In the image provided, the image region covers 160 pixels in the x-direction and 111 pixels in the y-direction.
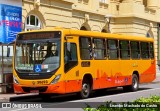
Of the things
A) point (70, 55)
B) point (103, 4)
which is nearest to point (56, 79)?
point (70, 55)

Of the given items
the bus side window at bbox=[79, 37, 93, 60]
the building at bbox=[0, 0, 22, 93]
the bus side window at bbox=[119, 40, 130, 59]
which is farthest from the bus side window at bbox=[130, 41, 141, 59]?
the building at bbox=[0, 0, 22, 93]

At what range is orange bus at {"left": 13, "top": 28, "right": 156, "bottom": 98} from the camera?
59.5 ft

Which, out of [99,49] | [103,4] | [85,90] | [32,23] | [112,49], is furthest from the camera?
[103,4]

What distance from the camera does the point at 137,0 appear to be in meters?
44.7

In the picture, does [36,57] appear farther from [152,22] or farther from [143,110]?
[152,22]

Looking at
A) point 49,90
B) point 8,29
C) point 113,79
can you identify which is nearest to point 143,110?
point 49,90

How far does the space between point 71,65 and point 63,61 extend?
62 centimetres

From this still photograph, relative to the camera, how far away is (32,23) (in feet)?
98.7

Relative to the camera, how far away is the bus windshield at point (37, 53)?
18.2 metres

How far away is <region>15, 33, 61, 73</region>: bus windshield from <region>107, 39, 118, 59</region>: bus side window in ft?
13.4

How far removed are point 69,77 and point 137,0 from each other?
1087 inches

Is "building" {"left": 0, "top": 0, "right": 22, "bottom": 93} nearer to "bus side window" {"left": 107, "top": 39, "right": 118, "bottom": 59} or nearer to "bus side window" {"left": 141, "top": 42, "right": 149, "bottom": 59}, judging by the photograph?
"bus side window" {"left": 107, "top": 39, "right": 118, "bottom": 59}

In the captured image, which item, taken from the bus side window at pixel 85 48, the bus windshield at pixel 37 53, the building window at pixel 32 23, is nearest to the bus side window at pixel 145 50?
the bus side window at pixel 85 48

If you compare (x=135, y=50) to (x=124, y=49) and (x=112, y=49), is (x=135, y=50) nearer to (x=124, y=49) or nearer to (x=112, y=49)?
(x=124, y=49)
